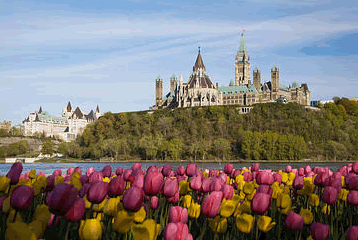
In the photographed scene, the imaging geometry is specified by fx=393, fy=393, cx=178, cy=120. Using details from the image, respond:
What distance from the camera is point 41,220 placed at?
277 centimetres

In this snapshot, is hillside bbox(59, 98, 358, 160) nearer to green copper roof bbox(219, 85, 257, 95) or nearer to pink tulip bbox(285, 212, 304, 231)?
green copper roof bbox(219, 85, 257, 95)

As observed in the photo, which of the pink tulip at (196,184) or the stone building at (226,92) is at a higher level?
the stone building at (226,92)

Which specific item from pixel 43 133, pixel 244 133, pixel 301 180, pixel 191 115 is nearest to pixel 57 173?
pixel 301 180

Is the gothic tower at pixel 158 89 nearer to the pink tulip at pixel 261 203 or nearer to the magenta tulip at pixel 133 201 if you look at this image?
the pink tulip at pixel 261 203

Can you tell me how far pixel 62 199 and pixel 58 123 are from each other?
18956 centimetres

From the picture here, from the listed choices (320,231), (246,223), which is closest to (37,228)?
(246,223)

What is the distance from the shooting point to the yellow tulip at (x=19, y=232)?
233 centimetres

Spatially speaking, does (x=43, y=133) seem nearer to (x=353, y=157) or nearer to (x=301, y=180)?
(x=353, y=157)

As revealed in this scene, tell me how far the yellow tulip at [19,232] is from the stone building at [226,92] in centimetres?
12328

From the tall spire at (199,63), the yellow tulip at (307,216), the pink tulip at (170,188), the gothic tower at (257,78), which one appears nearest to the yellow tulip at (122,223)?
the pink tulip at (170,188)

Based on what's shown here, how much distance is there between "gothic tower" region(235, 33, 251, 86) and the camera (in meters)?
165

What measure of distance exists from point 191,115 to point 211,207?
105072 millimetres

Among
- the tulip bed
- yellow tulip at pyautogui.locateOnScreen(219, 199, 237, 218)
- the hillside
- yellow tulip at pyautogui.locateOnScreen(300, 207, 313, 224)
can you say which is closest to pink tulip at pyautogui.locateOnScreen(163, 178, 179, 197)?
the tulip bed

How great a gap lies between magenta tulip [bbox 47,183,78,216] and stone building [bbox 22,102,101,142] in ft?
570
